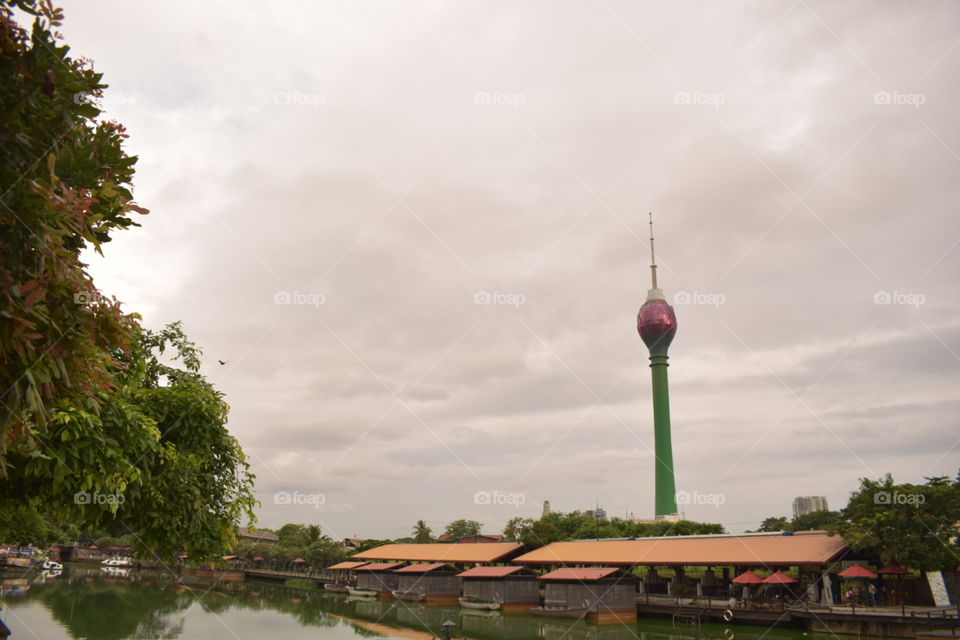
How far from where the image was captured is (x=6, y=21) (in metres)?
3.34

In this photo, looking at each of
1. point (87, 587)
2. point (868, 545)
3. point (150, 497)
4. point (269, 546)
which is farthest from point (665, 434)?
point (150, 497)

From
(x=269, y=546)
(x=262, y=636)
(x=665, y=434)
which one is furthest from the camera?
(x=665, y=434)

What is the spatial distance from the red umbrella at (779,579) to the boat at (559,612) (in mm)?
9319

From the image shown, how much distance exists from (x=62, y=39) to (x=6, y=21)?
404 millimetres

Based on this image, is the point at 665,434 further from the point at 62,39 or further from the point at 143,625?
the point at 62,39

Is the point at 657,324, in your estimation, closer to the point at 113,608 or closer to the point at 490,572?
the point at 490,572

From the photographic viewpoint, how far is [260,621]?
34344 millimetres

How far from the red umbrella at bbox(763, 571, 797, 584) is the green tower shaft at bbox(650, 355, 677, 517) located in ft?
177

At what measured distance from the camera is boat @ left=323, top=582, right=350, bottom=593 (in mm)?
55381

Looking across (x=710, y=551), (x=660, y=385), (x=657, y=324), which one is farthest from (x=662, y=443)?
(x=710, y=551)

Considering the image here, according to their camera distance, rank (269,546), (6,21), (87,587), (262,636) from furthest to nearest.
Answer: (269,546) → (87,587) → (262,636) → (6,21)

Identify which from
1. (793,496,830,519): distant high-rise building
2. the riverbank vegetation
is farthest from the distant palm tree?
(793,496,830,519): distant high-rise building

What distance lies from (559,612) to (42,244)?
3658 cm

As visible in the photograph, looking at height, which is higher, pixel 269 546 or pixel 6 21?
pixel 6 21
